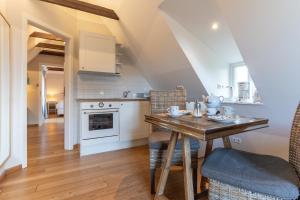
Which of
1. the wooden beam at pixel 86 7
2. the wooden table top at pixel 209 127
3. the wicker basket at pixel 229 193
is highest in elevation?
the wooden beam at pixel 86 7

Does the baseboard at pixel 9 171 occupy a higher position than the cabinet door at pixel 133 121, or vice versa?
the cabinet door at pixel 133 121

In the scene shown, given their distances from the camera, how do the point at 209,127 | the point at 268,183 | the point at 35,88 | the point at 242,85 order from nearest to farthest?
1. the point at 268,183
2. the point at 209,127
3. the point at 242,85
4. the point at 35,88

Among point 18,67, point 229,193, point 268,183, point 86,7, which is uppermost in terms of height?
point 86,7

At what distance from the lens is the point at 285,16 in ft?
4.49

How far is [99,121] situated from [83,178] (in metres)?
1.06

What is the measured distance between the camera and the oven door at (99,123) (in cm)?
285

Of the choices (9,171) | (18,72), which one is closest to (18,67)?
(18,72)

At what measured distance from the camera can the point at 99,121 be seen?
9.84 feet

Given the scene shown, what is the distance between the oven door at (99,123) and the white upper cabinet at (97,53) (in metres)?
0.80

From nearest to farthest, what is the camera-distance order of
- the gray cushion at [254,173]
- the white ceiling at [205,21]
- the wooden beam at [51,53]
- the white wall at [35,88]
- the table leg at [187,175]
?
the gray cushion at [254,173], the table leg at [187,175], the white ceiling at [205,21], the wooden beam at [51,53], the white wall at [35,88]

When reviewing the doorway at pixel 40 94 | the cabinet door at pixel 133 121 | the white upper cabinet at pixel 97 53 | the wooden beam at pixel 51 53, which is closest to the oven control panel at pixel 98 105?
the cabinet door at pixel 133 121

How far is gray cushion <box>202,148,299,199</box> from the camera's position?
95 centimetres

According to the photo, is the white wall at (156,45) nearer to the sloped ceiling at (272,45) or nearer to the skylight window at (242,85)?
the skylight window at (242,85)

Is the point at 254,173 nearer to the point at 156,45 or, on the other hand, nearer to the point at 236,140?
the point at 236,140
